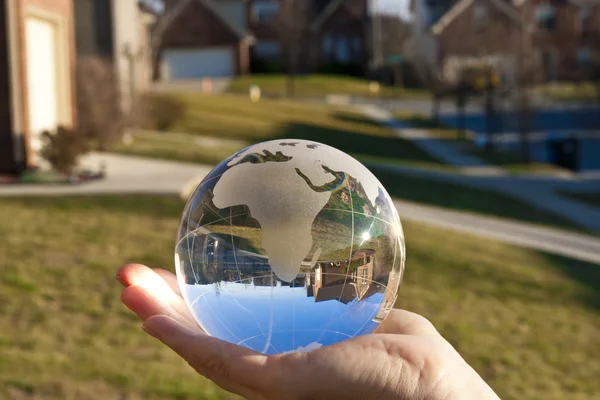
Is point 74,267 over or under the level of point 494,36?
under

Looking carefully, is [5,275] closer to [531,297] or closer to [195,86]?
[531,297]

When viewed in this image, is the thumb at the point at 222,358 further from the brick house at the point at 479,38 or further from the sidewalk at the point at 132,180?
the brick house at the point at 479,38

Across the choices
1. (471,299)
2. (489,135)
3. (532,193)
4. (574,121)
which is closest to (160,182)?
(471,299)

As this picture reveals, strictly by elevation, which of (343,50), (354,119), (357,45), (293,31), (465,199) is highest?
(293,31)

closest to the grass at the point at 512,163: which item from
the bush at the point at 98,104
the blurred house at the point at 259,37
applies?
the bush at the point at 98,104

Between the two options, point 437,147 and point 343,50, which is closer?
point 437,147

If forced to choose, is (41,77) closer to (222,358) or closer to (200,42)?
(222,358)

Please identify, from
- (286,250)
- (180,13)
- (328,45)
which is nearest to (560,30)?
(328,45)
